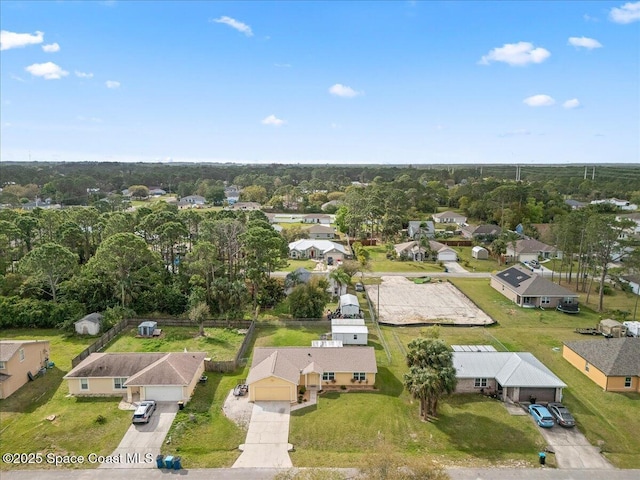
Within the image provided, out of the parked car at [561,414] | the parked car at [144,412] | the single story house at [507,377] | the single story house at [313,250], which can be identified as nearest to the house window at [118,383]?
the parked car at [144,412]

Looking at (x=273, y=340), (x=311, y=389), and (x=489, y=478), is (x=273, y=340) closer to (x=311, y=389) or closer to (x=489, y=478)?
(x=311, y=389)

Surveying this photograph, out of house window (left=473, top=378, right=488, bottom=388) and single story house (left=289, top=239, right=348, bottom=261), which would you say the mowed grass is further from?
single story house (left=289, top=239, right=348, bottom=261)

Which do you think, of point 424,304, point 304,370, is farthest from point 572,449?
point 424,304

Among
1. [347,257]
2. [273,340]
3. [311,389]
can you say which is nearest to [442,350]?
[311,389]

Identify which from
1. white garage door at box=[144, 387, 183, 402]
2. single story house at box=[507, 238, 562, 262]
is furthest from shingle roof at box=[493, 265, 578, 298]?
white garage door at box=[144, 387, 183, 402]

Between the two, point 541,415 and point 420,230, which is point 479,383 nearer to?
point 541,415
